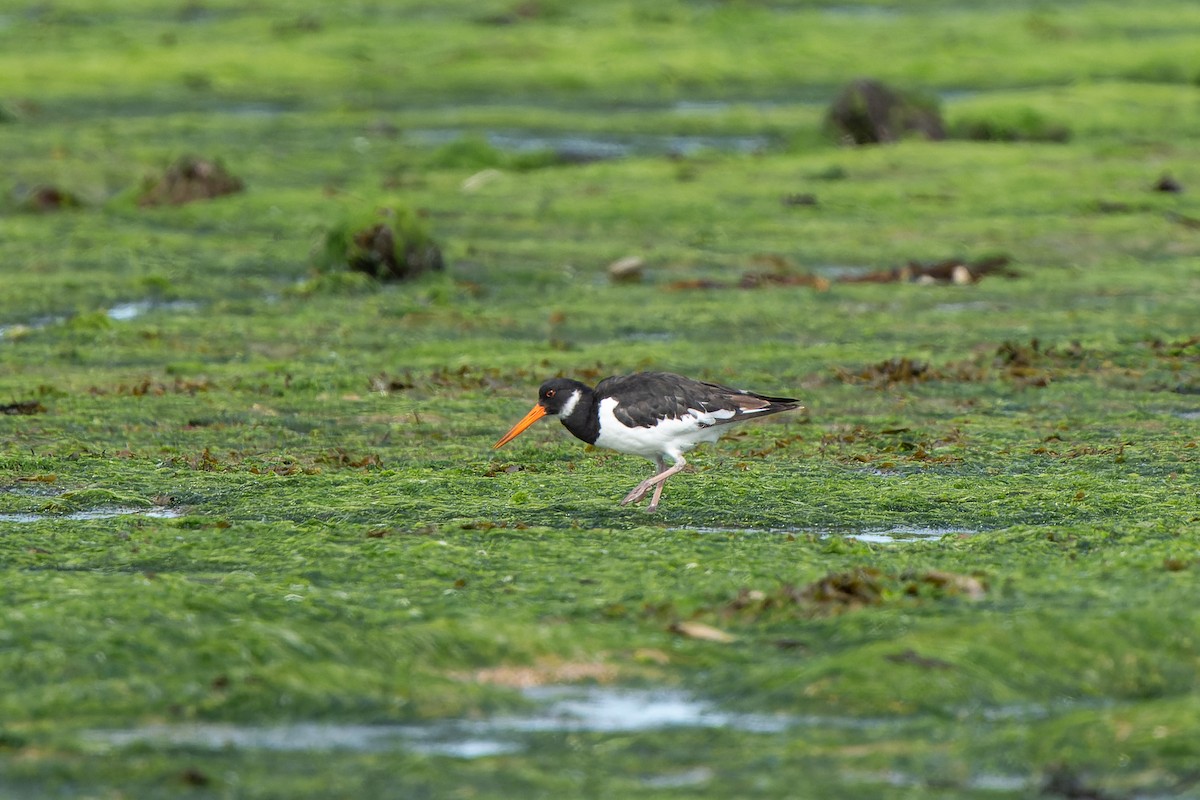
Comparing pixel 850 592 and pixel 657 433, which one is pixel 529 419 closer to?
pixel 657 433

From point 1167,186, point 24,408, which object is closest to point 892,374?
point 24,408

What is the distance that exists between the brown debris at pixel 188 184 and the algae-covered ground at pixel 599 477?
0.33 m

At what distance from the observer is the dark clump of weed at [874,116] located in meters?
34.6

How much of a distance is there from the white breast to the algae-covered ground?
429 millimetres

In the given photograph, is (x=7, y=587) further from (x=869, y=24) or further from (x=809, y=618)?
(x=869, y=24)

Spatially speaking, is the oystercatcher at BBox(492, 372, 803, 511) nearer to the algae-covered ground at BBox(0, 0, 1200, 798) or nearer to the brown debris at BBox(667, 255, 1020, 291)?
the algae-covered ground at BBox(0, 0, 1200, 798)

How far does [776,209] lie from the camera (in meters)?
28.5

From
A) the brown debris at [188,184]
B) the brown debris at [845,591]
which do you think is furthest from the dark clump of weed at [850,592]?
the brown debris at [188,184]

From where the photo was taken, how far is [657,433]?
38.9 feet

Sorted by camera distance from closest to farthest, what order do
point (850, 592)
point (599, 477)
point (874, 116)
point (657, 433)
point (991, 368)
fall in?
1. point (850, 592)
2. point (657, 433)
3. point (599, 477)
4. point (991, 368)
5. point (874, 116)

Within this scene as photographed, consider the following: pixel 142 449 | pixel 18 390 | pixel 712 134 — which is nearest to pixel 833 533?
pixel 142 449

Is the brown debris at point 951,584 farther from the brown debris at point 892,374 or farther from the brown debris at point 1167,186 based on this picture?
the brown debris at point 1167,186

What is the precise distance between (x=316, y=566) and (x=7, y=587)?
67.0 inches

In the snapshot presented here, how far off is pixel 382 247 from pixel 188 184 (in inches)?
295
